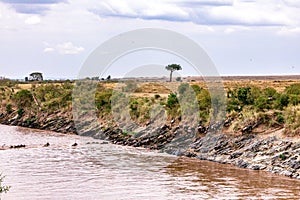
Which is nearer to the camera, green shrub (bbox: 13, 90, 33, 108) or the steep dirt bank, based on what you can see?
the steep dirt bank

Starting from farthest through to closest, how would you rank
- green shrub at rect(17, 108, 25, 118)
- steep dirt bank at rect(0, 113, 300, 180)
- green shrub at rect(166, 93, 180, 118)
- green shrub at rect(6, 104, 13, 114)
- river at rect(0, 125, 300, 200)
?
1. green shrub at rect(6, 104, 13, 114)
2. green shrub at rect(17, 108, 25, 118)
3. green shrub at rect(166, 93, 180, 118)
4. steep dirt bank at rect(0, 113, 300, 180)
5. river at rect(0, 125, 300, 200)

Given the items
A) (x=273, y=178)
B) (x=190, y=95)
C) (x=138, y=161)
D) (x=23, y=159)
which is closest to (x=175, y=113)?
(x=190, y=95)

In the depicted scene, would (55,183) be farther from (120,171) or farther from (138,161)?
(138,161)

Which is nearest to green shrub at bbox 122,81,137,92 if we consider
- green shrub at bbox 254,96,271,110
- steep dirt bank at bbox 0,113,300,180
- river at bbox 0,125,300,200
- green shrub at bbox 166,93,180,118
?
steep dirt bank at bbox 0,113,300,180

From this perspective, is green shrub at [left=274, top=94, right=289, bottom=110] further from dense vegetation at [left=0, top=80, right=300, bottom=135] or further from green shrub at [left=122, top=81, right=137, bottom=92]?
green shrub at [left=122, top=81, right=137, bottom=92]

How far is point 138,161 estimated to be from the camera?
28438mm

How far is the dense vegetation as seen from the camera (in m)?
30.4

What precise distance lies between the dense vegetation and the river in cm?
450

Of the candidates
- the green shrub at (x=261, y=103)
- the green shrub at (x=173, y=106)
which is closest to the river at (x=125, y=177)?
the green shrub at (x=173, y=106)

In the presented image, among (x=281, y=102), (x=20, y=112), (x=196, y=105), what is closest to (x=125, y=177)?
(x=281, y=102)

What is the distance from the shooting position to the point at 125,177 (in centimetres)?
2403

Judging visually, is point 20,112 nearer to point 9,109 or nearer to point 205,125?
point 9,109

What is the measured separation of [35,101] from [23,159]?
26.0 metres

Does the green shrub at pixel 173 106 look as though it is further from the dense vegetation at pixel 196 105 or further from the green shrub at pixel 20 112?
the green shrub at pixel 20 112
